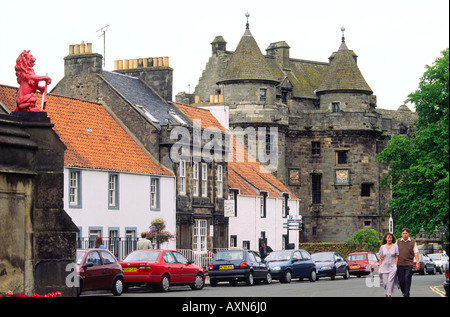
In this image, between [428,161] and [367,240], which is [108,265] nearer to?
[428,161]

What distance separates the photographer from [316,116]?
88.8 metres

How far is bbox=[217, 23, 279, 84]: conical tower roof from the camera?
81.0 metres

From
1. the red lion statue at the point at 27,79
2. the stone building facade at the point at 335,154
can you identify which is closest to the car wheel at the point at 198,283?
the red lion statue at the point at 27,79

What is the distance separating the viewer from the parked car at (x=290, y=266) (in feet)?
139

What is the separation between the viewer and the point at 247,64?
266 feet

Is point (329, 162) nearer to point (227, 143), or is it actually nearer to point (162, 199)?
point (227, 143)

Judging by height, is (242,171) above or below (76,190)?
above

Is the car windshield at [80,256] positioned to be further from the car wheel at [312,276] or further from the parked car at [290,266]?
the car wheel at [312,276]

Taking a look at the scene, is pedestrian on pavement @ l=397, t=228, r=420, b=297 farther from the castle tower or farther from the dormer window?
the castle tower

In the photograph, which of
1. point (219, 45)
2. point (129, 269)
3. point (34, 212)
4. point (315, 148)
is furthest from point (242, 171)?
point (34, 212)

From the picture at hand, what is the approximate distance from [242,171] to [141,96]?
37.5 ft

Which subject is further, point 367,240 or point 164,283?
point 367,240

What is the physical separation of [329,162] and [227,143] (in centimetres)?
3312
